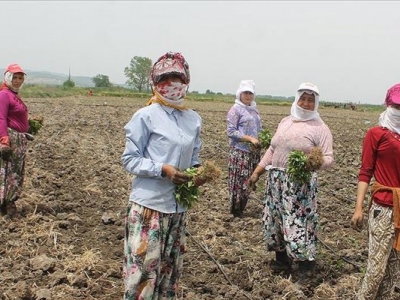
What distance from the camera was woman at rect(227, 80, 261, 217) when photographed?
6.36 metres

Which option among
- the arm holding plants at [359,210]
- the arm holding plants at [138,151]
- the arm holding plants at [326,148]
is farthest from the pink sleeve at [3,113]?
the arm holding plants at [359,210]

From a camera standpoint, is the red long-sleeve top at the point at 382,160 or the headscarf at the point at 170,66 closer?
the headscarf at the point at 170,66

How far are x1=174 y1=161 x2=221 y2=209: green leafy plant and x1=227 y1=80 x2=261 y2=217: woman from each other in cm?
308

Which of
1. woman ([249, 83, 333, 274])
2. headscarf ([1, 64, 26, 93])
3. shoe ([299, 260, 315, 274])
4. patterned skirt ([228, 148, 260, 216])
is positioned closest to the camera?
woman ([249, 83, 333, 274])

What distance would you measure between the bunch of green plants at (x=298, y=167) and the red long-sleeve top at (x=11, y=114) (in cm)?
308

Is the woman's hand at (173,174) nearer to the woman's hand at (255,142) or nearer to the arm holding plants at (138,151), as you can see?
the arm holding plants at (138,151)

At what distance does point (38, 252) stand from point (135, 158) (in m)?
2.78

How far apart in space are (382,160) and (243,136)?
2828 millimetres

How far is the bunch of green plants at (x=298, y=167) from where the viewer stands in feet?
14.7

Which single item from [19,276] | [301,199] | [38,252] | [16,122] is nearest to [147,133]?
[301,199]

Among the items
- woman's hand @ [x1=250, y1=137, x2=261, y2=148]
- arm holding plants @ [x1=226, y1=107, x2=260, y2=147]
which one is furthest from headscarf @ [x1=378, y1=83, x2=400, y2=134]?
arm holding plants @ [x1=226, y1=107, x2=260, y2=147]

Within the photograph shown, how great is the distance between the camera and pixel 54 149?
12.5m

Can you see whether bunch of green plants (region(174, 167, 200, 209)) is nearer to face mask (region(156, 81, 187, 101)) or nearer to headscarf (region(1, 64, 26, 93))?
face mask (region(156, 81, 187, 101))

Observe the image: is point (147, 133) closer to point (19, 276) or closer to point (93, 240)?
point (19, 276)
